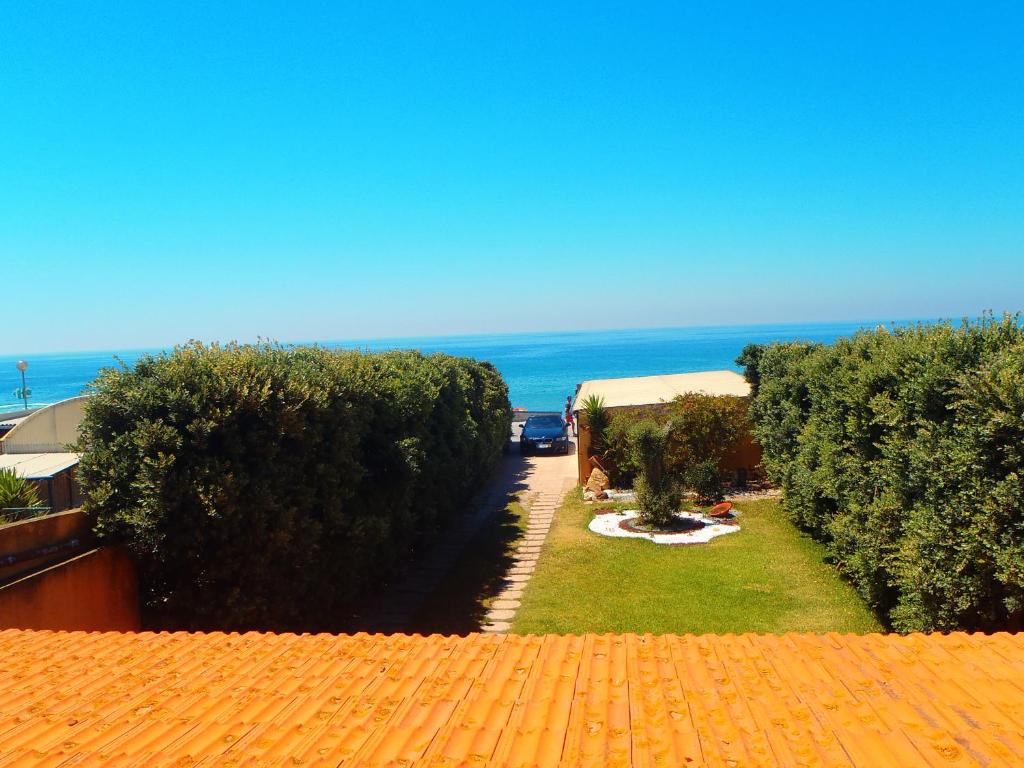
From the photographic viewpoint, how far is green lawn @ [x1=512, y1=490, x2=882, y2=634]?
418 inches

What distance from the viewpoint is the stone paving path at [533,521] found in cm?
1171

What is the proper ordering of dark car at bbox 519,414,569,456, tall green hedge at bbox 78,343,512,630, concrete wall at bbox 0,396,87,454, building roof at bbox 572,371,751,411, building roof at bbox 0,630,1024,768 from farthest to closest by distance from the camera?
dark car at bbox 519,414,569,456 < building roof at bbox 572,371,751,411 < concrete wall at bbox 0,396,87,454 < tall green hedge at bbox 78,343,512,630 < building roof at bbox 0,630,1024,768

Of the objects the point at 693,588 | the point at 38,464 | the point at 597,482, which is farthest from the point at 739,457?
the point at 38,464

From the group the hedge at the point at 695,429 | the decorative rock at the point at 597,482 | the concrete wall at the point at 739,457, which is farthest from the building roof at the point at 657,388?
the decorative rock at the point at 597,482

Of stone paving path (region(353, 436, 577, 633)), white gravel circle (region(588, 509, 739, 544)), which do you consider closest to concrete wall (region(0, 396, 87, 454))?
stone paving path (region(353, 436, 577, 633))

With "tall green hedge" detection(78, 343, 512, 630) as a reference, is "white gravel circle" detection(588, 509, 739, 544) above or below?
below

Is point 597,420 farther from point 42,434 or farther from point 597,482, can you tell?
point 42,434

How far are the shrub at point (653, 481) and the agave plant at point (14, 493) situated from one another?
12.0 meters

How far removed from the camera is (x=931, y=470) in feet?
27.2

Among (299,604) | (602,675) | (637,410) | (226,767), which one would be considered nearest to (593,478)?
(637,410)

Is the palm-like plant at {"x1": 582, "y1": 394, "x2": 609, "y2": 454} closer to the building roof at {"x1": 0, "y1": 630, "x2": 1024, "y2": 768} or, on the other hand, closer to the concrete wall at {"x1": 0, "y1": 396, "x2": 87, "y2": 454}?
the concrete wall at {"x1": 0, "y1": 396, "x2": 87, "y2": 454}

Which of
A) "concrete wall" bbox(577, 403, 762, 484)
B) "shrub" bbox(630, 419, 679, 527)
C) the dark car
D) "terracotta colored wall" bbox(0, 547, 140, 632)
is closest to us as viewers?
"terracotta colored wall" bbox(0, 547, 140, 632)

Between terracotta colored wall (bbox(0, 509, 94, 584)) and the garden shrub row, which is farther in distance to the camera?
the garden shrub row

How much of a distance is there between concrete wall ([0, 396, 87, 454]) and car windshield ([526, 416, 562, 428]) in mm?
19817
